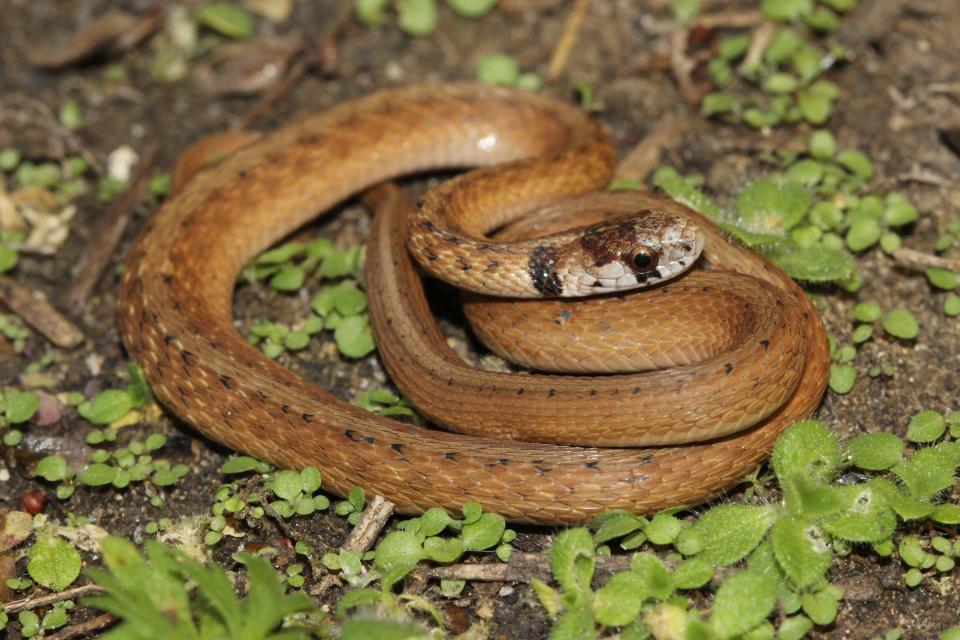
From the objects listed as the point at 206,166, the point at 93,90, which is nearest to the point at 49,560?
the point at 206,166

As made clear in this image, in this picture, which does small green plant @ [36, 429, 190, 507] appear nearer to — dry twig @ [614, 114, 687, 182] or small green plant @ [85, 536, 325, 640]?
small green plant @ [85, 536, 325, 640]

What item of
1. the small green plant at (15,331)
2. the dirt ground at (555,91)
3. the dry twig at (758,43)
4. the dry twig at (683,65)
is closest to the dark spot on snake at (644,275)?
the dirt ground at (555,91)

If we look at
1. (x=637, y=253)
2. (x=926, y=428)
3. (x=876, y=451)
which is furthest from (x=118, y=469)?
(x=926, y=428)

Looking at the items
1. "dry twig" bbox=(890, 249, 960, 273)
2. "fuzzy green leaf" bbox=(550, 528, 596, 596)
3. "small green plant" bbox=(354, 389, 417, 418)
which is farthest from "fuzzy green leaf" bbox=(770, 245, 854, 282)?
"small green plant" bbox=(354, 389, 417, 418)

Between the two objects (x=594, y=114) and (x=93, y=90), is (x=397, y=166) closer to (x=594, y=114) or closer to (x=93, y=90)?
(x=594, y=114)

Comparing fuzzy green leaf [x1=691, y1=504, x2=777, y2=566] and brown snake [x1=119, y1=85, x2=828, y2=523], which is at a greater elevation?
brown snake [x1=119, y1=85, x2=828, y2=523]

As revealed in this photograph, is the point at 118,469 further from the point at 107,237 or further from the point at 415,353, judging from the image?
the point at 107,237

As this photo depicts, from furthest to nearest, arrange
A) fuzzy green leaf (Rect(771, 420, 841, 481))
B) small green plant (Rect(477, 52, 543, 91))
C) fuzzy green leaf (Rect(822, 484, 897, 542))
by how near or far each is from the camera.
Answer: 1. small green plant (Rect(477, 52, 543, 91))
2. fuzzy green leaf (Rect(771, 420, 841, 481))
3. fuzzy green leaf (Rect(822, 484, 897, 542))
